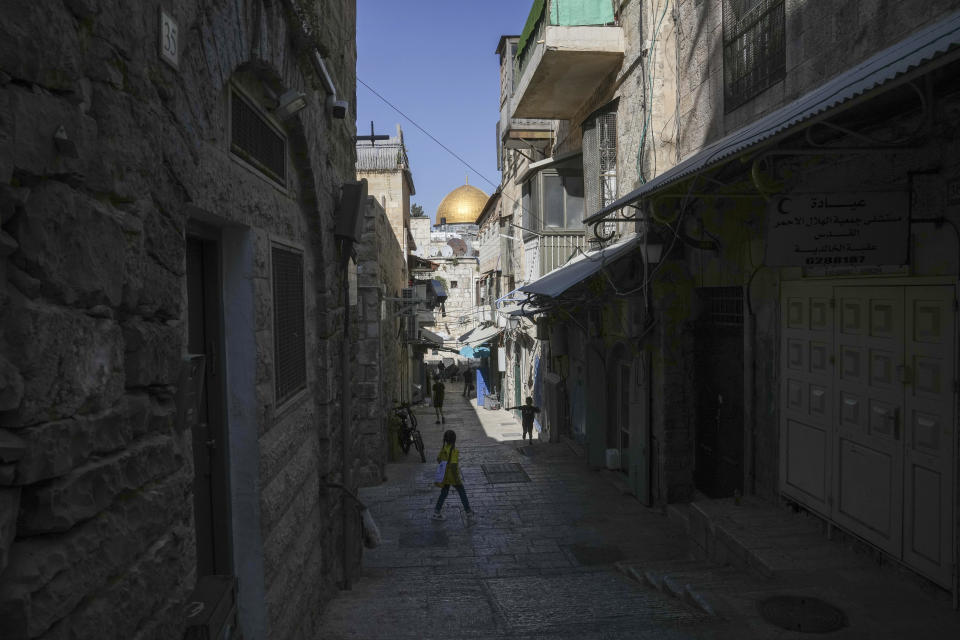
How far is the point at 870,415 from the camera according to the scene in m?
5.23

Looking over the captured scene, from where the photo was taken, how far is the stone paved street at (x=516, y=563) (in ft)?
16.7

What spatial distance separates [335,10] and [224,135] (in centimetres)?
345

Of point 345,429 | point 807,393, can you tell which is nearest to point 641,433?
point 807,393

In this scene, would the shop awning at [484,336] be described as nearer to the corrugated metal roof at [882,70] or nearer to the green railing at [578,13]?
the green railing at [578,13]

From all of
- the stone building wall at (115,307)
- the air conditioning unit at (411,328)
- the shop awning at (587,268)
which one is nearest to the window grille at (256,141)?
the stone building wall at (115,307)

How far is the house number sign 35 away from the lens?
218 cm

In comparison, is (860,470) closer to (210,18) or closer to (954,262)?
(954,262)

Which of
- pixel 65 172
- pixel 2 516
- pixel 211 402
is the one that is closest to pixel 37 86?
pixel 65 172

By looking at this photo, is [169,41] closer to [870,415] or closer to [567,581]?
[870,415]

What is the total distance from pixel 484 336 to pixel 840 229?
67.7ft

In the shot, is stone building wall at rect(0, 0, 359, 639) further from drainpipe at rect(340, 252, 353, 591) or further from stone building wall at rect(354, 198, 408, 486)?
stone building wall at rect(354, 198, 408, 486)

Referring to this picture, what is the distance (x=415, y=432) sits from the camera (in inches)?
584

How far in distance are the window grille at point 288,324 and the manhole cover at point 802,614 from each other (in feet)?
11.7

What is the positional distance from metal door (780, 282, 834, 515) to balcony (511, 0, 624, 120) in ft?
19.4
